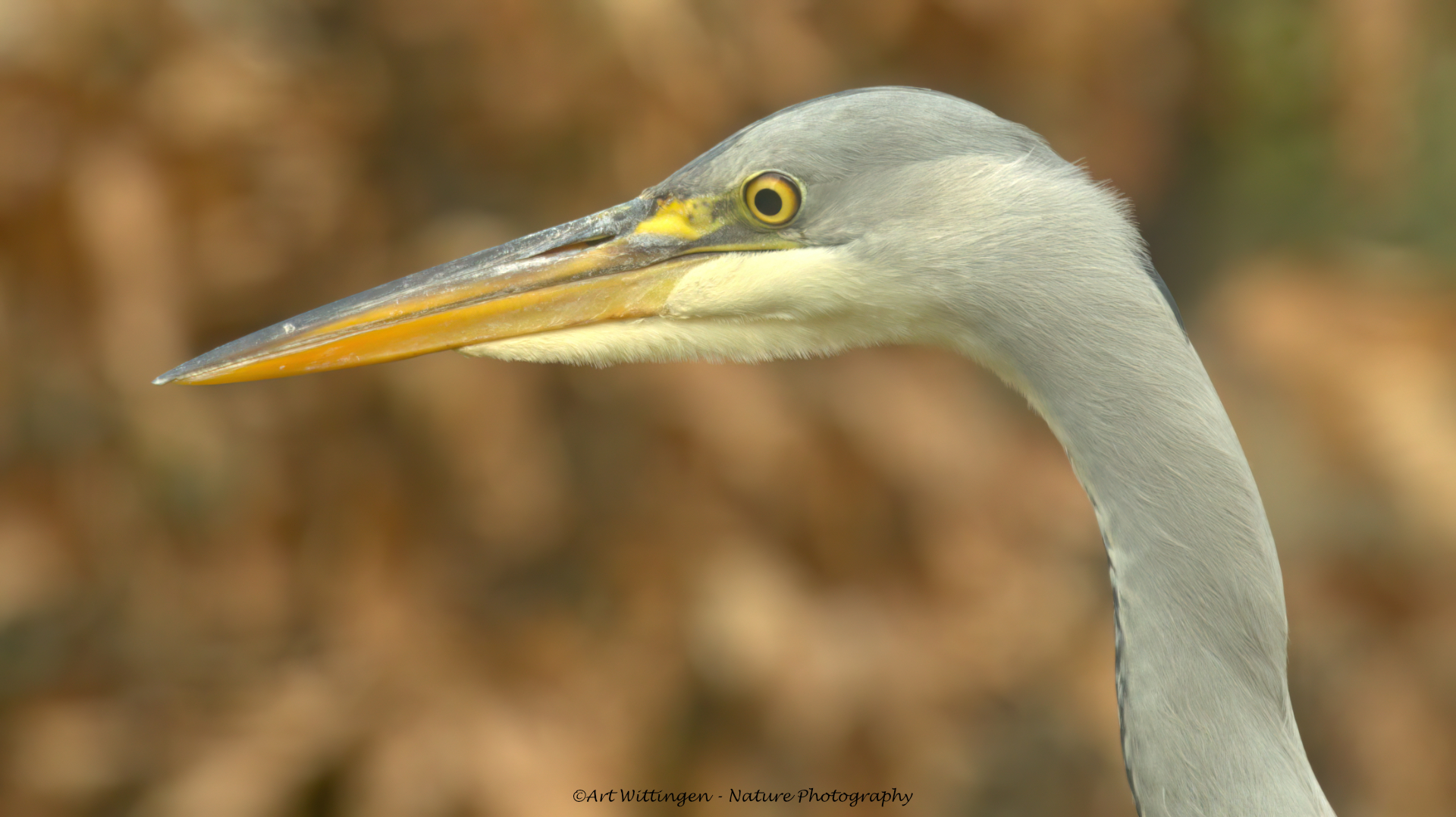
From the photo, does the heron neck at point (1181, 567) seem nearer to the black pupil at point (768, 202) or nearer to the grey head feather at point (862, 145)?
the grey head feather at point (862, 145)

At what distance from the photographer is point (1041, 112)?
102 inches

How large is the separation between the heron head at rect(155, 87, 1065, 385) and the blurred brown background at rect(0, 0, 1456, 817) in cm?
78

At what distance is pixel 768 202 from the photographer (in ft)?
3.78

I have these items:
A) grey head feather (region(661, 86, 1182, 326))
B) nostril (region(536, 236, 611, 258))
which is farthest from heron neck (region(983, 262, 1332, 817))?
nostril (region(536, 236, 611, 258))

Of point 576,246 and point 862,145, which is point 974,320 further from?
point 576,246

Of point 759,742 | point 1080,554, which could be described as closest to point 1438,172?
point 1080,554

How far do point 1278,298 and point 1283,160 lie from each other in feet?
3.22

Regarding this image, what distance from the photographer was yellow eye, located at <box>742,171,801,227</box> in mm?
1137

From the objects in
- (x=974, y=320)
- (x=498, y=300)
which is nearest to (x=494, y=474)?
(x=498, y=300)

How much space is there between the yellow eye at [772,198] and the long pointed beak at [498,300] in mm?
33

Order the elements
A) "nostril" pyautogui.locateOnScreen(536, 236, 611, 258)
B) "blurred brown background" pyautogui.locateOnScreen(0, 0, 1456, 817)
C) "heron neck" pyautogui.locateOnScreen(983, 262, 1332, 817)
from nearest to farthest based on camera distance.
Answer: "heron neck" pyautogui.locateOnScreen(983, 262, 1332, 817), "nostril" pyautogui.locateOnScreen(536, 236, 611, 258), "blurred brown background" pyautogui.locateOnScreen(0, 0, 1456, 817)

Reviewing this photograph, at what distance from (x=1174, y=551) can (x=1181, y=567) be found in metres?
0.01

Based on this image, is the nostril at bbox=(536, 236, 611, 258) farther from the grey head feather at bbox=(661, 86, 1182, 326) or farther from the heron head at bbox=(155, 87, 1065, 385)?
the grey head feather at bbox=(661, 86, 1182, 326)

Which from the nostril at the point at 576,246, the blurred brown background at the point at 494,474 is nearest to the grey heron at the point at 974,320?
the nostril at the point at 576,246
